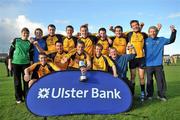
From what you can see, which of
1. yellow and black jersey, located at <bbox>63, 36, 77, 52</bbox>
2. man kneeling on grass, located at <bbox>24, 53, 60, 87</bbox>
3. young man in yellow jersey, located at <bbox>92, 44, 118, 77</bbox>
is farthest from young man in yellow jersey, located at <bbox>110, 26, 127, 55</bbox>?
man kneeling on grass, located at <bbox>24, 53, 60, 87</bbox>

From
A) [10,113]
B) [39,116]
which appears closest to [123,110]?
[39,116]

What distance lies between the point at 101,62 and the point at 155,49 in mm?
1713

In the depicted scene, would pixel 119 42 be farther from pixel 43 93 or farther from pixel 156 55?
pixel 43 93

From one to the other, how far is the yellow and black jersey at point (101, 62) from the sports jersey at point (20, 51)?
190 cm

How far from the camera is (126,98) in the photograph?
861cm

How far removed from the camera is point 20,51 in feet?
30.8

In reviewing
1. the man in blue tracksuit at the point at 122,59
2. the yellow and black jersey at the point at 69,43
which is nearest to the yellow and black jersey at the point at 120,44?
the man in blue tracksuit at the point at 122,59

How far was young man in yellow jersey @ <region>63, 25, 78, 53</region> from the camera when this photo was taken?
9898mm

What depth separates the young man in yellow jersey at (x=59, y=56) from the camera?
9.37m

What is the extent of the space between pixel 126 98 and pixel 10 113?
301 cm

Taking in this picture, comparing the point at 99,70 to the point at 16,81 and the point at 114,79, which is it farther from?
the point at 16,81

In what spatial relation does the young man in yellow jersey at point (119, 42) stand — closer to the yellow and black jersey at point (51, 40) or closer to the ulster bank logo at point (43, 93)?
the yellow and black jersey at point (51, 40)

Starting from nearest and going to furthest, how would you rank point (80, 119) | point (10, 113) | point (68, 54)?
point (80, 119), point (10, 113), point (68, 54)

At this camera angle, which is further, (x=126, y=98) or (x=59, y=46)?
(x=59, y=46)
